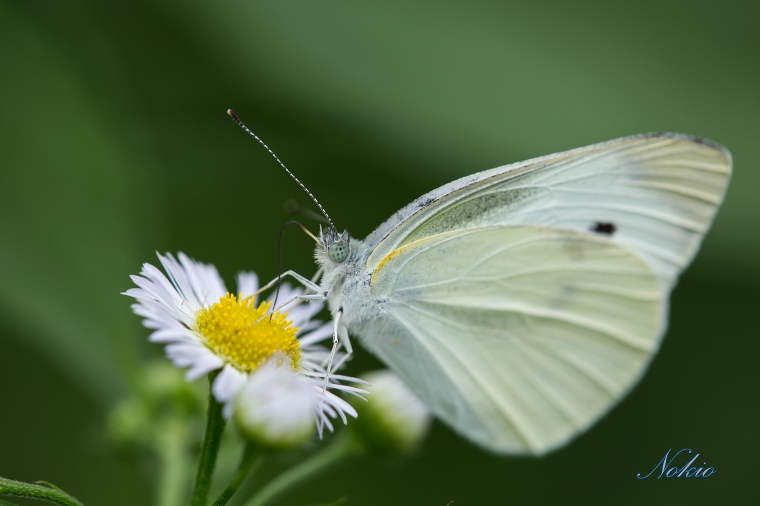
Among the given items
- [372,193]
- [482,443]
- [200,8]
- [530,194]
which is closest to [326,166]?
[372,193]

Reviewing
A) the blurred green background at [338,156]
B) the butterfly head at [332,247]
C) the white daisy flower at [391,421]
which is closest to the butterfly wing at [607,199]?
the butterfly head at [332,247]

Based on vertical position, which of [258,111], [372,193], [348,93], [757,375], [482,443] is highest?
[258,111]

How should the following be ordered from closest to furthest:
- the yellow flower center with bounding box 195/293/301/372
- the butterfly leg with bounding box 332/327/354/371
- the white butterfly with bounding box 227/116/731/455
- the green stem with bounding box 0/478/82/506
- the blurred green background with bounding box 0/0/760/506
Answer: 1. the green stem with bounding box 0/478/82/506
2. the yellow flower center with bounding box 195/293/301/372
3. the butterfly leg with bounding box 332/327/354/371
4. the white butterfly with bounding box 227/116/731/455
5. the blurred green background with bounding box 0/0/760/506

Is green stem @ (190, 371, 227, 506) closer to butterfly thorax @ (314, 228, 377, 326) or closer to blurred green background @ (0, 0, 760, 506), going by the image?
butterfly thorax @ (314, 228, 377, 326)

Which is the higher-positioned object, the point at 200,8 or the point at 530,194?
the point at 200,8

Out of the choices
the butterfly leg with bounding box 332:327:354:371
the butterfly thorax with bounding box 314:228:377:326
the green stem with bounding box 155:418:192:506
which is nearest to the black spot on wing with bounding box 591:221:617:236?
the butterfly thorax with bounding box 314:228:377:326

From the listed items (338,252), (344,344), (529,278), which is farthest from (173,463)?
(529,278)

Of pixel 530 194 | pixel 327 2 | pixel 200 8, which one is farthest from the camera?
pixel 327 2

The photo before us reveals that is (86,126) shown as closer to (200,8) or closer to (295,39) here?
(200,8)

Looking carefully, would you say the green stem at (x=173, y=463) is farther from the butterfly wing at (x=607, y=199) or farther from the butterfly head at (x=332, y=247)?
the butterfly wing at (x=607, y=199)
